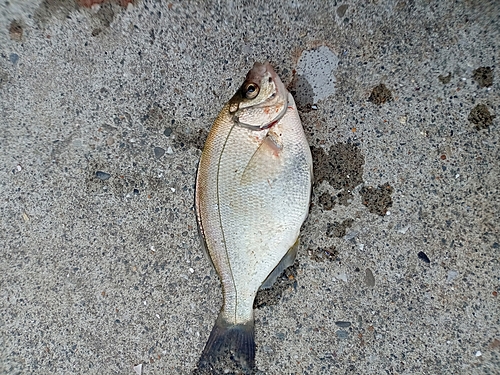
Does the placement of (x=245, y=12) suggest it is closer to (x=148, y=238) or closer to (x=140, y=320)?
(x=148, y=238)

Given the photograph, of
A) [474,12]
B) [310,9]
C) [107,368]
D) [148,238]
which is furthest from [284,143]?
[107,368]

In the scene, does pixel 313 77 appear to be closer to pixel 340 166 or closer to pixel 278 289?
pixel 340 166

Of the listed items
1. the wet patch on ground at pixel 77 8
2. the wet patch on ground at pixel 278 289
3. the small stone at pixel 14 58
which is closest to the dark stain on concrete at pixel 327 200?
the wet patch on ground at pixel 278 289

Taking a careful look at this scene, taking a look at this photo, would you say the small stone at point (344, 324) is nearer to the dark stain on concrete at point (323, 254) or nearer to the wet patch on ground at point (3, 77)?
the dark stain on concrete at point (323, 254)

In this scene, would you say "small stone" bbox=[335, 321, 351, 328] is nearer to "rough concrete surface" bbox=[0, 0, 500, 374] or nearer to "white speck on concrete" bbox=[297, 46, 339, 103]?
"rough concrete surface" bbox=[0, 0, 500, 374]

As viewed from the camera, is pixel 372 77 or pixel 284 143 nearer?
pixel 284 143

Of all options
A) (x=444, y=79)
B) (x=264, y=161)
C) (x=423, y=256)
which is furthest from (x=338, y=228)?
(x=444, y=79)
